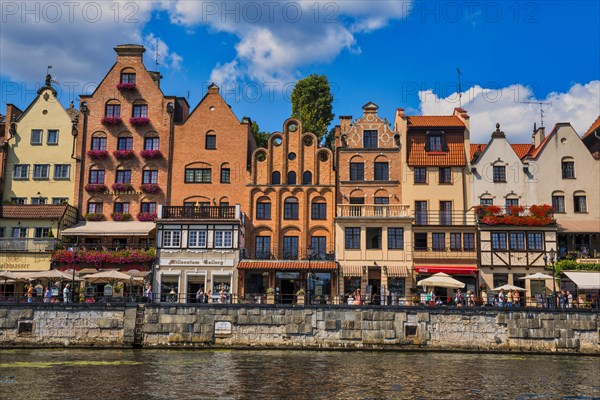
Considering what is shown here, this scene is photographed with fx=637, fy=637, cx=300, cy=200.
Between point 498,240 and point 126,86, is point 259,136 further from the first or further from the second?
point 498,240

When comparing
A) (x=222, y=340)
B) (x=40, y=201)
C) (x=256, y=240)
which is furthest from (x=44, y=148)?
(x=222, y=340)

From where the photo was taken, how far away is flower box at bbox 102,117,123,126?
Result: 51.2 m

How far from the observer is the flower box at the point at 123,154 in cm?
5075

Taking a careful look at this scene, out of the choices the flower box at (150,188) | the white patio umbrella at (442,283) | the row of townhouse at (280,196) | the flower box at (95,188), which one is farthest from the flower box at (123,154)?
the white patio umbrella at (442,283)

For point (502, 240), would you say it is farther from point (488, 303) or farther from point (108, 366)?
point (108, 366)

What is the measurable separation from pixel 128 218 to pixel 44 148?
372 inches

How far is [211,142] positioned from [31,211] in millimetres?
14703

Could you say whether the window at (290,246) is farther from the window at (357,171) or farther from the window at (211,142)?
the window at (211,142)

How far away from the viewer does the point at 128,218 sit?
49625mm

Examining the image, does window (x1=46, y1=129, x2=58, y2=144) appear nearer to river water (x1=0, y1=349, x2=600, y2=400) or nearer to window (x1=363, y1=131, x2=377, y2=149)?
river water (x1=0, y1=349, x2=600, y2=400)

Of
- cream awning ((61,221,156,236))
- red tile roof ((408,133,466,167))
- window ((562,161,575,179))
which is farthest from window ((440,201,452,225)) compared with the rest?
cream awning ((61,221,156,236))

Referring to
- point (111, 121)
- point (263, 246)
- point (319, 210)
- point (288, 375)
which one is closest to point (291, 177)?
point (319, 210)

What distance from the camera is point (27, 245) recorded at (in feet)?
155

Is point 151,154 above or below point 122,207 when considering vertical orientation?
above
